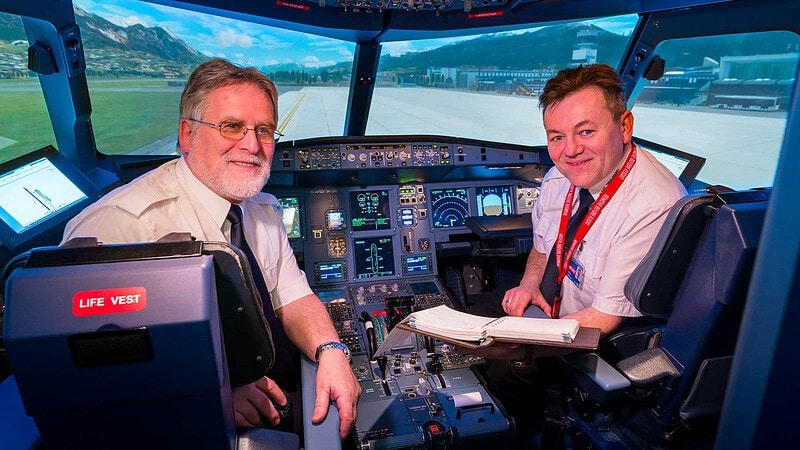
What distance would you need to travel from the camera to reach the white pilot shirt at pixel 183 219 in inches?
50.3

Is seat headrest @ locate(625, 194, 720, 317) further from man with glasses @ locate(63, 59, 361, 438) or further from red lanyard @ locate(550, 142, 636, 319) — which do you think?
man with glasses @ locate(63, 59, 361, 438)

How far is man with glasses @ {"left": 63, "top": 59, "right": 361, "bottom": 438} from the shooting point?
1.27 m

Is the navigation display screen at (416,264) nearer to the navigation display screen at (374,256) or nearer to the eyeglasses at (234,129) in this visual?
the navigation display screen at (374,256)

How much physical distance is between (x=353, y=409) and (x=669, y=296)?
0.95 m

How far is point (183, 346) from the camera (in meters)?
0.72

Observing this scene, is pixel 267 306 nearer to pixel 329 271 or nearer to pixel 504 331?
pixel 504 331

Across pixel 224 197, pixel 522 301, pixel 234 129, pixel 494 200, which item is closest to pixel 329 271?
pixel 494 200

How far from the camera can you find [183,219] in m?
1.39

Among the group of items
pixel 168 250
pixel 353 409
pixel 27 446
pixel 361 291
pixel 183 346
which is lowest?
pixel 361 291

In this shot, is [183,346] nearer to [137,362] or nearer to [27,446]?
[137,362]

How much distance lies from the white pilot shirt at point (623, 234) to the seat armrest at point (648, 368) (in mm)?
270

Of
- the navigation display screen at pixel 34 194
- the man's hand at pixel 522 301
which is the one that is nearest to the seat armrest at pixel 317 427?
the man's hand at pixel 522 301

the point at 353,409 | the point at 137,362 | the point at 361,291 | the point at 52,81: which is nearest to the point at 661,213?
the point at 353,409

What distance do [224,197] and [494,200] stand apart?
2107 millimetres
